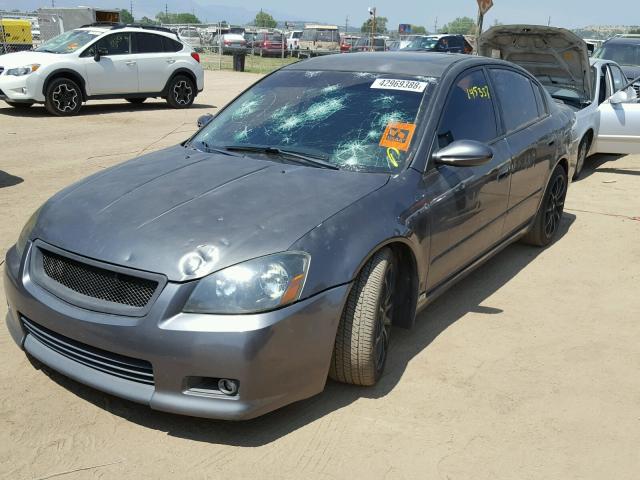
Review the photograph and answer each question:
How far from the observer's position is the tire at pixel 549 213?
5698mm

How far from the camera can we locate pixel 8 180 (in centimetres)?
749

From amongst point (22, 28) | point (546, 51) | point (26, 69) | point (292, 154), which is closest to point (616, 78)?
point (546, 51)

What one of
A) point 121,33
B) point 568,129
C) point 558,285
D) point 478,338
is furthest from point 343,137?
point 121,33

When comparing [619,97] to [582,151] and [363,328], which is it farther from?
[363,328]

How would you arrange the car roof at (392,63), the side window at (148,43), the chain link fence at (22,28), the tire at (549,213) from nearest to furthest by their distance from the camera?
the car roof at (392,63), the tire at (549,213), the side window at (148,43), the chain link fence at (22,28)

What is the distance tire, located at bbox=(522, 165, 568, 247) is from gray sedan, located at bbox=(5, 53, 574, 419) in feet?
3.66

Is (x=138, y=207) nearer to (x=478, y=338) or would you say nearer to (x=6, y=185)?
(x=478, y=338)

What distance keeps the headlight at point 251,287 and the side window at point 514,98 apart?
2.56 meters

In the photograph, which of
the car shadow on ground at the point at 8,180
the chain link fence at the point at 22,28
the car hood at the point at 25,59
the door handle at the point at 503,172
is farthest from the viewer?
the chain link fence at the point at 22,28

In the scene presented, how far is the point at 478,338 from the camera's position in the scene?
4.13m

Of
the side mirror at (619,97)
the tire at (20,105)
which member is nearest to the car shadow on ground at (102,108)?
the tire at (20,105)

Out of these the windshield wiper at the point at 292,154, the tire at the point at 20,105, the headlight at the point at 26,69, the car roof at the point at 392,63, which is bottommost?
the tire at the point at 20,105

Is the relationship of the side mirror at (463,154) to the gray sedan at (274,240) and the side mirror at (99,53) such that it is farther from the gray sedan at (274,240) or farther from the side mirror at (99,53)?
the side mirror at (99,53)

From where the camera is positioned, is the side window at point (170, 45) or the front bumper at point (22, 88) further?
the side window at point (170, 45)
